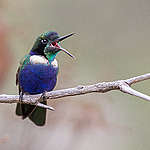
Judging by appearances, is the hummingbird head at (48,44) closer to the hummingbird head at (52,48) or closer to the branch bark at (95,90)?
the hummingbird head at (52,48)

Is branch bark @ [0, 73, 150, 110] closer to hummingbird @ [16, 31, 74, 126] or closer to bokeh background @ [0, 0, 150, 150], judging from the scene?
hummingbird @ [16, 31, 74, 126]

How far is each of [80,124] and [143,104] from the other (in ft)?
6.17

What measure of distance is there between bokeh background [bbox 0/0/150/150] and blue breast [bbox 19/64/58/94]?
1.21 ft

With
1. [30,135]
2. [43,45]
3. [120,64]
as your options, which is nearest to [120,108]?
[120,64]

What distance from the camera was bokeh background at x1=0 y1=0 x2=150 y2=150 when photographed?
5363 mm

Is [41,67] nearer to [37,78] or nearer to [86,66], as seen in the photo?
[37,78]

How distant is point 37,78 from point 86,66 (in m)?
2.42

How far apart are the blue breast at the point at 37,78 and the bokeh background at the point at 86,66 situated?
0.37 m

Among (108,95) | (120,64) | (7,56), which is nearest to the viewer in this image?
(7,56)

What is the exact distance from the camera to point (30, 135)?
5.33 m

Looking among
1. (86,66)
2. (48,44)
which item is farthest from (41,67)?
(86,66)

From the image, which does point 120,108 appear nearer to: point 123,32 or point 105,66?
point 105,66

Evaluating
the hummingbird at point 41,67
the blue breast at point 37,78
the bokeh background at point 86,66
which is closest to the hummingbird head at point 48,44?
the hummingbird at point 41,67

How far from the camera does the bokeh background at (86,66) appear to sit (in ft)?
17.6
